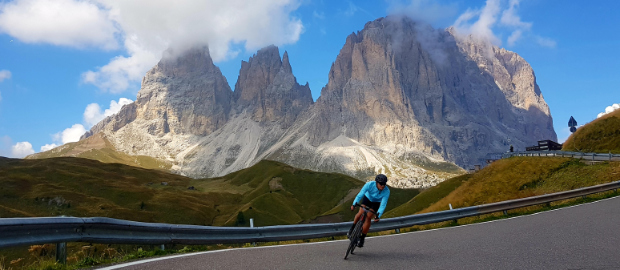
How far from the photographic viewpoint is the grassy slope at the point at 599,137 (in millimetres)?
48031

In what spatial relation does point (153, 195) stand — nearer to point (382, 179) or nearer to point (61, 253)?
point (61, 253)

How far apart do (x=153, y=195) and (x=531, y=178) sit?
9562cm

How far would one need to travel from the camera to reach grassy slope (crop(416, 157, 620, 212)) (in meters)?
32.7

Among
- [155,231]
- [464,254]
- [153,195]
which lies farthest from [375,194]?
[153,195]

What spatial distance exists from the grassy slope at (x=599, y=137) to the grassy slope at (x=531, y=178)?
12425 millimetres

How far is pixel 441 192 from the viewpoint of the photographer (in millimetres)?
70438

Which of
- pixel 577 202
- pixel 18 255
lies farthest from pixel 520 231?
pixel 18 255

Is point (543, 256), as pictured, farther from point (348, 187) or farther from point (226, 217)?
point (348, 187)

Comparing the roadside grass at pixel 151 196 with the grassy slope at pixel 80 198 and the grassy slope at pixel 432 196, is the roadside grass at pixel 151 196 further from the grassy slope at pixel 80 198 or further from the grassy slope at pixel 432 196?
the grassy slope at pixel 432 196

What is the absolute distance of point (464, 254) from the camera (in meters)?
10.9

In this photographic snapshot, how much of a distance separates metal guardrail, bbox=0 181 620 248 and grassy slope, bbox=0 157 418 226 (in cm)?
6382

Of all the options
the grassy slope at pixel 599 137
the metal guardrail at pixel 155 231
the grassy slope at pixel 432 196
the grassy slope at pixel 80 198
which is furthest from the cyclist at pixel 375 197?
the grassy slope at pixel 80 198

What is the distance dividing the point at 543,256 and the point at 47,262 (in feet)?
35.6

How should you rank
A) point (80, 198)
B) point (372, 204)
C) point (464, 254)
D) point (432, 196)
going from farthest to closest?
point (80, 198) → point (432, 196) → point (372, 204) → point (464, 254)
